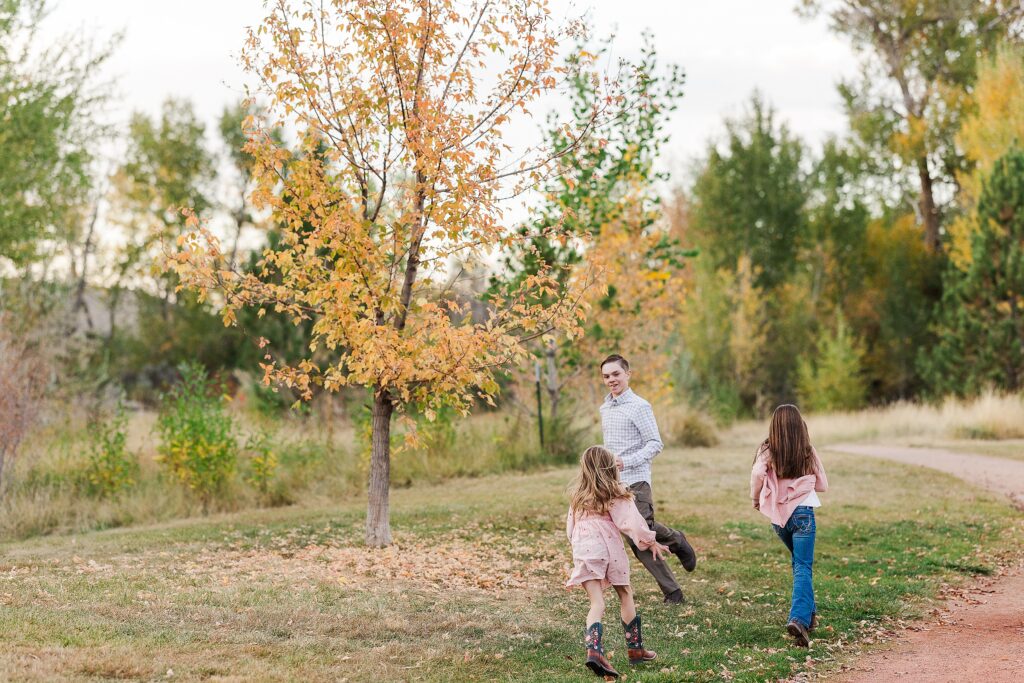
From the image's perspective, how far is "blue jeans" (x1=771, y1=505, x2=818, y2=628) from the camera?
6.76m

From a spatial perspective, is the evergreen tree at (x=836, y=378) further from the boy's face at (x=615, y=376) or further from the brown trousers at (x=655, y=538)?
the boy's face at (x=615, y=376)

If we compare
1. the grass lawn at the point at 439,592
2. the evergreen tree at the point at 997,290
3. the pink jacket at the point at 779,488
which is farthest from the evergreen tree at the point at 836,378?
the pink jacket at the point at 779,488

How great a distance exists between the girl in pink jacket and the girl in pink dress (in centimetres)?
121

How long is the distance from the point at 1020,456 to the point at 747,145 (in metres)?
23.3

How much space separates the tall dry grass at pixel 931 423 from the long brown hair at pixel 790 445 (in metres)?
16.0

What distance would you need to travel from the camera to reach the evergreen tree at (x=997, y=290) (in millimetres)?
24344

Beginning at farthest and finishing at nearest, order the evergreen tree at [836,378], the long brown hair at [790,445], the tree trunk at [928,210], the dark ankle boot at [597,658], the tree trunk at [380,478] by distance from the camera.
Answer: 1. the tree trunk at [928,210]
2. the evergreen tree at [836,378]
3. the tree trunk at [380,478]
4. the long brown hair at [790,445]
5. the dark ankle boot at [597,658]

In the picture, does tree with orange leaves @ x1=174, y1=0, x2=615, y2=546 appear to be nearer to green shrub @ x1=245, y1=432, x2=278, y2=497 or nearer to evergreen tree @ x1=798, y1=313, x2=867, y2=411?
green shrub @ x1=245, y1=432, x2=278, y2=497

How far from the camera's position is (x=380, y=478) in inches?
374

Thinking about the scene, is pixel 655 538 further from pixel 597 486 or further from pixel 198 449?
pixel 198 449

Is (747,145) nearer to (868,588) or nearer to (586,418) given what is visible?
(586,418)

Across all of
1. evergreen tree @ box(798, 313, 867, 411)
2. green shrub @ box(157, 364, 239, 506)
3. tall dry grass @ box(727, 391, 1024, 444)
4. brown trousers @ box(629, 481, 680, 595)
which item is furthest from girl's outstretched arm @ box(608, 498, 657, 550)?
evergreen tree @ box(798, 313, 867, 411)

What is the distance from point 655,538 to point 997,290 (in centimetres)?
2106

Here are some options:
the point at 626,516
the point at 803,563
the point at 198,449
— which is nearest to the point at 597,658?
the point at 626,516
